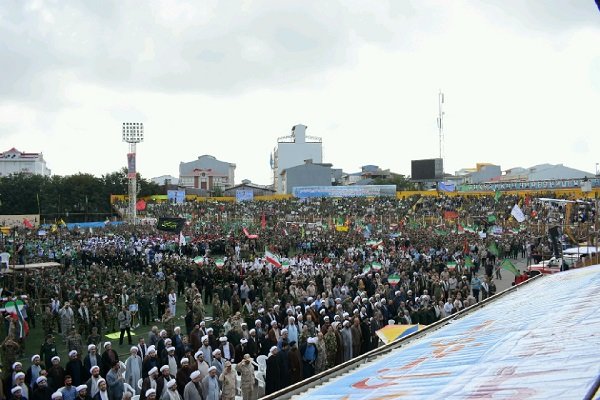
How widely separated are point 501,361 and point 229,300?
13.3m

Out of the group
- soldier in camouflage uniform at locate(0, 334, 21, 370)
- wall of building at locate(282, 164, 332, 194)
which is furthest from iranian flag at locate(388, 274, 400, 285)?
wall of building at locate(282, 164, 332, 194)

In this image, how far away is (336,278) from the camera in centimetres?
1998

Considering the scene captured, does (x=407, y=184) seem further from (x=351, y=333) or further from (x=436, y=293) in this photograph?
(x=351, y=333)

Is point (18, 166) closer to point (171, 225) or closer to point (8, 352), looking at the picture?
point (171, 225)

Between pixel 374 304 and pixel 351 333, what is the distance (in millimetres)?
3155

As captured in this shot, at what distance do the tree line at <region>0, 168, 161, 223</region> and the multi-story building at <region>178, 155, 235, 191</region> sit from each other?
2479 inches

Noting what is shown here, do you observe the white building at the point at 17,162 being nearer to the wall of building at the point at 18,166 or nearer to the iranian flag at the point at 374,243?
the wall of building at the point at 18,166

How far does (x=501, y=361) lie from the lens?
16.7 ft

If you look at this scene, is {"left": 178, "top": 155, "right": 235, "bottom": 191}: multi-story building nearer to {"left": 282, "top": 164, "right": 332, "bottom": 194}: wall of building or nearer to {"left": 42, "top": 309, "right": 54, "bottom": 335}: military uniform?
{"left": 282, "top": 164, "right": 332, "bottom": 194}: wall of building

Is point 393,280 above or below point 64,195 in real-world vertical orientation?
below

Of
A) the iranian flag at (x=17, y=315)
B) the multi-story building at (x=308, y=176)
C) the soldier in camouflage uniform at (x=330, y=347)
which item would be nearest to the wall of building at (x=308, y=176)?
the multi-story building at (x=308, y=176)

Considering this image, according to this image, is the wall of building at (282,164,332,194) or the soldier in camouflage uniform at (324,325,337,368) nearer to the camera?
the soldier in camouflage uniform at (324,325,337,368)

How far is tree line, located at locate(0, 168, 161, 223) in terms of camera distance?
63906 millimetres

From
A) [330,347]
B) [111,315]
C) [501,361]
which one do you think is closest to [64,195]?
[111,315]
